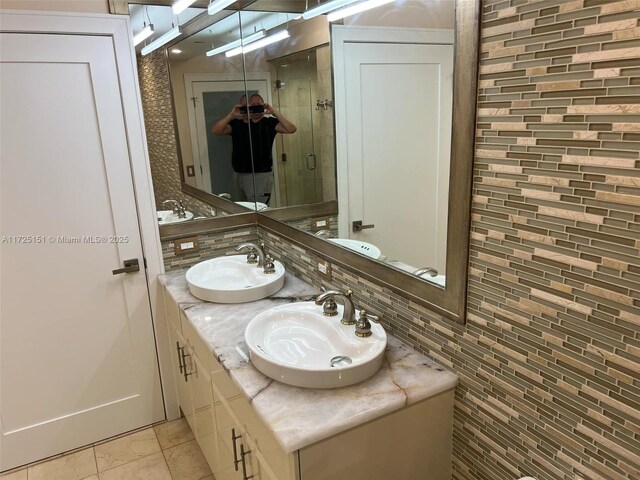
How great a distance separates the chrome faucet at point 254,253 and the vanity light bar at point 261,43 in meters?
1.07

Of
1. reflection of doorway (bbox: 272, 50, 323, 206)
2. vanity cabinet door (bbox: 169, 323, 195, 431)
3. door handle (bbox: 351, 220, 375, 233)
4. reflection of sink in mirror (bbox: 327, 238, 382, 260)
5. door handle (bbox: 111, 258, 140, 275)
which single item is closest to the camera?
reflection of sink in mirror (bbox: 327, 238, 382, 260)

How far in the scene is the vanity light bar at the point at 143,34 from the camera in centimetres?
229

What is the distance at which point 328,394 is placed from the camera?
54.8 inches

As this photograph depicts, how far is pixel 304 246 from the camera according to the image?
228cm

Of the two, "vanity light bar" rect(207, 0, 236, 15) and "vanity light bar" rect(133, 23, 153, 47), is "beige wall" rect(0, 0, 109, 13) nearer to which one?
"vanity light bar" rect(133, 23, 153, 47)

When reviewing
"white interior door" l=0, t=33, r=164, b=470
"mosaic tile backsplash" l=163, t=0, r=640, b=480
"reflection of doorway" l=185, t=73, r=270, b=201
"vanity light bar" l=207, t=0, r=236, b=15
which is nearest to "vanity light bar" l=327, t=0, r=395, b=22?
"vanity light bar" l=207, t=0, r=236, b=15

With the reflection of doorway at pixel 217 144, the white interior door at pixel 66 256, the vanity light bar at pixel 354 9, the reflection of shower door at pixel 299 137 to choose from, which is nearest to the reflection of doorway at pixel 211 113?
the reflection of doorway at pixel 217 144

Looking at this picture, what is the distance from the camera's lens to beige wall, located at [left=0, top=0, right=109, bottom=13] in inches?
78.5

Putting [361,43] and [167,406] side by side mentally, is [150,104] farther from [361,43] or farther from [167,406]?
[167,406]

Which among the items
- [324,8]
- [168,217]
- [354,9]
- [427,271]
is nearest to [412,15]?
[354,9]

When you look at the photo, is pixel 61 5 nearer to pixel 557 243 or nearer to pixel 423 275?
pixel 423 275

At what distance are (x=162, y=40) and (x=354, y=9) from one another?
1.16 meters

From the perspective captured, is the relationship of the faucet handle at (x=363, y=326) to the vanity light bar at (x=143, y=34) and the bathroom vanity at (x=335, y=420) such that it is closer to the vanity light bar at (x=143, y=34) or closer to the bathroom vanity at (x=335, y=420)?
the bathroom vanity at (x=335, y=420)

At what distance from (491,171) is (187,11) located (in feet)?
6.50
